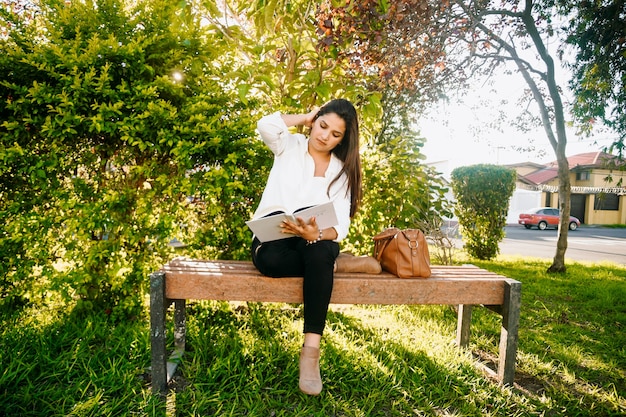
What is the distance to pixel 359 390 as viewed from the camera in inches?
87.0

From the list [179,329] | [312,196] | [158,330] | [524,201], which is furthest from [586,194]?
[158,330]

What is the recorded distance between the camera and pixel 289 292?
2.22 m

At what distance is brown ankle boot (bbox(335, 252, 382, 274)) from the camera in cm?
247

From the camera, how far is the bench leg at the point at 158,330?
6.90 ft

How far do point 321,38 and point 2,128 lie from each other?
2.45 metres

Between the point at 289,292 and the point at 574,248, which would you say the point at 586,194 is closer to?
the point at 574,248

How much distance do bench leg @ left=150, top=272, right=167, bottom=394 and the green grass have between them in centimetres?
10

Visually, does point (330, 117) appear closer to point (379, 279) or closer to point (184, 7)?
point (379, 279)

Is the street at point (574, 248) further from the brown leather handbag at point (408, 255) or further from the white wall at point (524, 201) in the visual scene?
the white wall at point (524, 201)

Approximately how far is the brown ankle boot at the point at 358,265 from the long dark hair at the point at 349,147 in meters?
0.37

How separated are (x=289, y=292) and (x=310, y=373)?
456mm

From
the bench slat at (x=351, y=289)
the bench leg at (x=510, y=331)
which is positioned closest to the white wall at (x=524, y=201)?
the bench leg at (x=510, y=331)

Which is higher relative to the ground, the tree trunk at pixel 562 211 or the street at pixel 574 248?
the tree trunk at pixel 562 211

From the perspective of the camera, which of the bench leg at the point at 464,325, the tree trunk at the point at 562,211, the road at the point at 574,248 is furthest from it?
the road at the point at 574,248
